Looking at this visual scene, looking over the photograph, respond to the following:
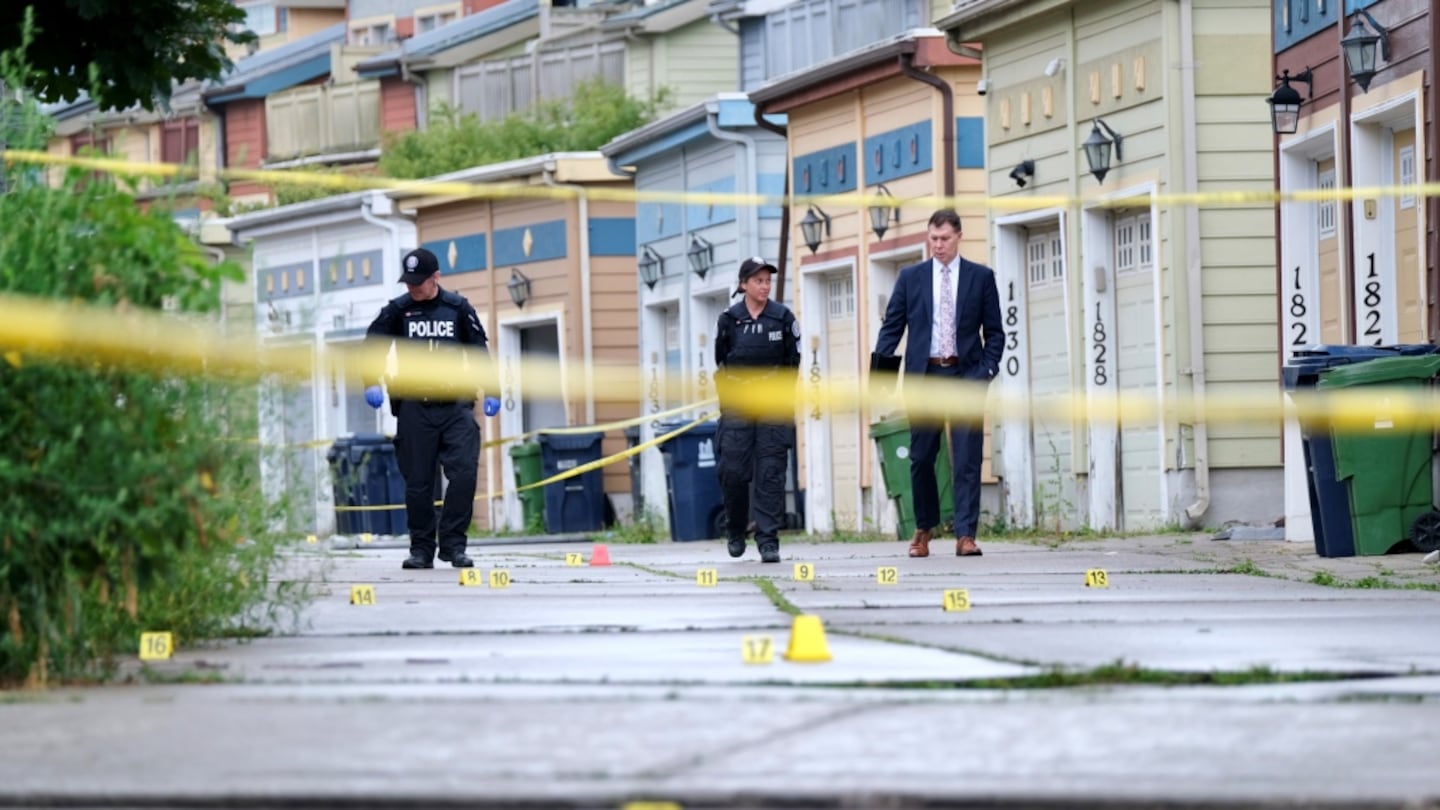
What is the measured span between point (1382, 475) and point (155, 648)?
28.7 feet

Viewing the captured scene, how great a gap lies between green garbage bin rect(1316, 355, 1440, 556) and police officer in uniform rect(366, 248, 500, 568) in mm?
4714

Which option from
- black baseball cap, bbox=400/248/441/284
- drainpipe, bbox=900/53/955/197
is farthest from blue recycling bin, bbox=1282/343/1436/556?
drainpipe, bbox=900/53/955/197

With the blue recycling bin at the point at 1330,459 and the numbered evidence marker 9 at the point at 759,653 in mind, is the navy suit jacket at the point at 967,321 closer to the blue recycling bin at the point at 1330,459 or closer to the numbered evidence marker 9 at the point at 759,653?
the blue recycling bin at the point at 1330,459

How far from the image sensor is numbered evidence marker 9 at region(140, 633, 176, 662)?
860 centimetres

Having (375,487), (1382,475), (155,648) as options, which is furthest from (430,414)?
(375,487)

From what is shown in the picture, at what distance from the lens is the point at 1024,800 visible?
17.7 ft

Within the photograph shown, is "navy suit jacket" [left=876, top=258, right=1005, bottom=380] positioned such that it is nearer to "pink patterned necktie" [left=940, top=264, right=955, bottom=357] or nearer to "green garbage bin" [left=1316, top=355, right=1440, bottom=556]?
"pink patterned necktie" [left=940, top=264, right=955, bottom=357]

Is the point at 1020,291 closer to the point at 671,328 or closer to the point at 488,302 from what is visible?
the point at 671,328

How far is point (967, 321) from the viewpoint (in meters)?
16.0

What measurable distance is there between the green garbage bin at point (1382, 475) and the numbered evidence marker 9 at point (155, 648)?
8478 mm

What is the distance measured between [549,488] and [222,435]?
86.1ft

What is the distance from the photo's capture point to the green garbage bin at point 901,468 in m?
23.5

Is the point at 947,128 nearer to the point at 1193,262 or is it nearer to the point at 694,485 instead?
the point at 694,485

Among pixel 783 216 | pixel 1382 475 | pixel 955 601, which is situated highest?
pixel 783 216
